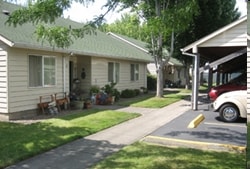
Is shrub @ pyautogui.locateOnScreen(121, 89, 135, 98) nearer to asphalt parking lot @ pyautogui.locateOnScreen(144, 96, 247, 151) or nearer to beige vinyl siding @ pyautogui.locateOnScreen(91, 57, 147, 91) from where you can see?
beige vinyl siding @ pyautogui.locateOnScreen(91, 57, 147, 91)

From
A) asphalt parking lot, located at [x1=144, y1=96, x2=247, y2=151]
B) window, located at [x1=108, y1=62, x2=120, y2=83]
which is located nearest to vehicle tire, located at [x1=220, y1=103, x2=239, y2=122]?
asphalt parking lot, located at [x1=144, y1=96, x2=247, y2=151]

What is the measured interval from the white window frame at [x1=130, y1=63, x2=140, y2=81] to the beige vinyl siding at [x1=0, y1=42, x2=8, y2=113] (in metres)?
13.7

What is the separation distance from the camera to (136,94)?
24625 millimetres

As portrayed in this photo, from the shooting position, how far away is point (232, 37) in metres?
14.8

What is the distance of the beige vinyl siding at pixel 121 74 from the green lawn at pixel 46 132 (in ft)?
20.3

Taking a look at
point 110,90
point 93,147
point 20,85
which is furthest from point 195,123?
point 110,90

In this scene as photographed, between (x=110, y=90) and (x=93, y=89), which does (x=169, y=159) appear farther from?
(x=110, y=90)

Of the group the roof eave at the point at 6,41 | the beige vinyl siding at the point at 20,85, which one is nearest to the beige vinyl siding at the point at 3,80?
the beige vinyl siding at the point at 20,85

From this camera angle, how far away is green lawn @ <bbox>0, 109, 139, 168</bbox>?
7.80 m

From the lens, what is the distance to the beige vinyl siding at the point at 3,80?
12.6 meters

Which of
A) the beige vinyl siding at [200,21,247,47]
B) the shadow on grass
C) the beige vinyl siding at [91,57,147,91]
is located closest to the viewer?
the shadow on grass

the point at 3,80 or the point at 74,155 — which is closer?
the point at 74,155

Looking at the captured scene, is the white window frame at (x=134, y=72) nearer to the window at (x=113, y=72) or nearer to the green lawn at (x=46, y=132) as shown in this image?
the window at (x=113, y=72)

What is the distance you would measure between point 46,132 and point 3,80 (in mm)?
3812
